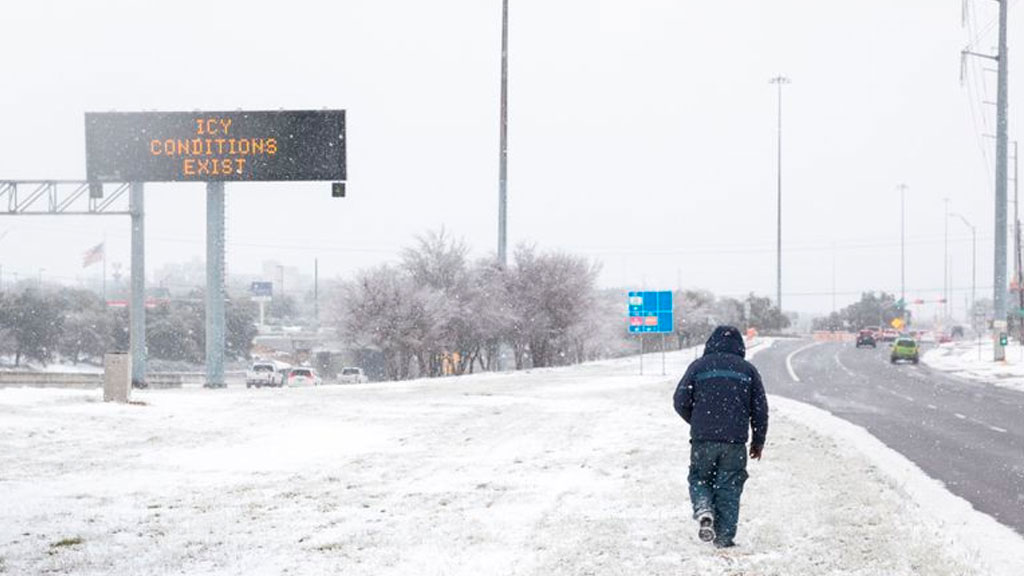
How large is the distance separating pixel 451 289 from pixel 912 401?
43.0m

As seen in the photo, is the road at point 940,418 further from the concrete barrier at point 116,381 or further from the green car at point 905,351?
the concrete barrier at point 116,381

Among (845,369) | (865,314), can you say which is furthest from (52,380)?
(865,314)

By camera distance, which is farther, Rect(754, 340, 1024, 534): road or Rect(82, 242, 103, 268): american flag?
Rect(82, 242, 103, 268): american flag

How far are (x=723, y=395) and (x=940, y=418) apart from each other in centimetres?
1783

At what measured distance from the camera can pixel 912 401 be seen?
3150cm

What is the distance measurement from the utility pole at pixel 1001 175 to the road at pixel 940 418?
4.25 metres

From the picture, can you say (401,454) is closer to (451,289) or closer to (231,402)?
(231,402)

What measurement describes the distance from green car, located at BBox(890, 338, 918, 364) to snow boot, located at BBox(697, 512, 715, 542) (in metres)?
57.6

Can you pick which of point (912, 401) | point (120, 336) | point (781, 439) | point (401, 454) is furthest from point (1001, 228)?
point (120, 336)

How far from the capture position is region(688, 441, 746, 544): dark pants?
29.8 feet

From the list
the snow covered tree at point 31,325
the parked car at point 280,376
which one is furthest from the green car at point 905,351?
the snow covered tree at point 31,325

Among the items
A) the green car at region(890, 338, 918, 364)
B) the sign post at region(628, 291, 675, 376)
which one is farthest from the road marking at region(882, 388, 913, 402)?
the green car at region(890, 338, 918, 364)

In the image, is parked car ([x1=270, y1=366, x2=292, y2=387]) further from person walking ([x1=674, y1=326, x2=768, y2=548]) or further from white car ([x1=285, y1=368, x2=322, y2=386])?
person walking ([x1=674, y1=326, x2=768, y2=548])

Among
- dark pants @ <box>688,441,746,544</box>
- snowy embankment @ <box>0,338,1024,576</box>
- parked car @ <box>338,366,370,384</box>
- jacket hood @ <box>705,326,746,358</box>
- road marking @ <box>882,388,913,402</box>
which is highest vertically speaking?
jacket hood @ <box>705,326,746,358</box>
